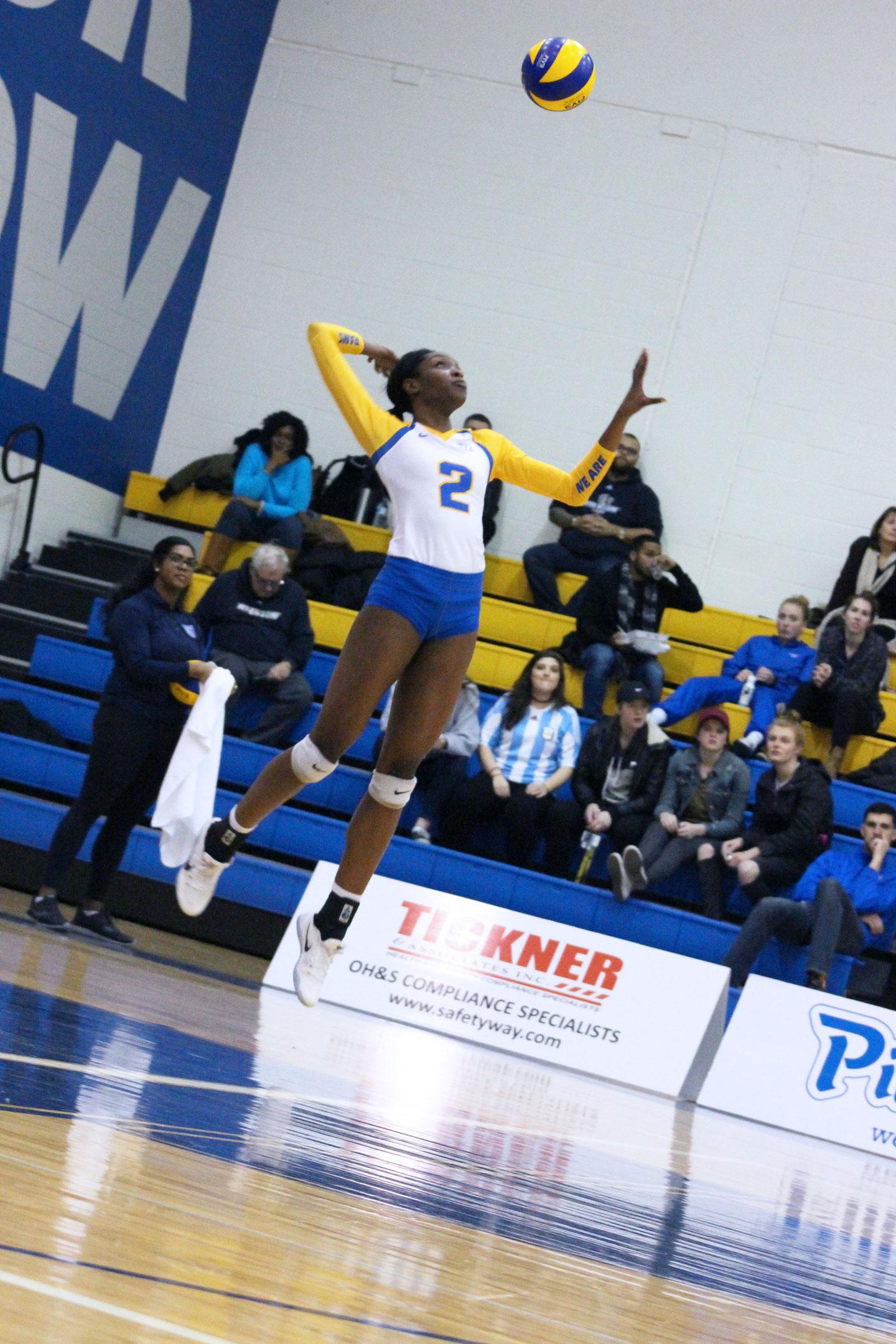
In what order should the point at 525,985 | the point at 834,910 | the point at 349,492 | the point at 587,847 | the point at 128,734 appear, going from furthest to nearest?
1. the point at 349,492
2. the point at 587,847
3. the point at 834,910
4. the point at 525,985
5. the point at 128,734

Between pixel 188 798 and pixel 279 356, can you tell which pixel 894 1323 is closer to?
pixel 188 798

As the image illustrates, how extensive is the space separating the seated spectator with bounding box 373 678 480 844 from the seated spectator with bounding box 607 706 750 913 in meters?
1.17

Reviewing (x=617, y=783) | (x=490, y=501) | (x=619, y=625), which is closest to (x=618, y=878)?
(x=617, y=783)

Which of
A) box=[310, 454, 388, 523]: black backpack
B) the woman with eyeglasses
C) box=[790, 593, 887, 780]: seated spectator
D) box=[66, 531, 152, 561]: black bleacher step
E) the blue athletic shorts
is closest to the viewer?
the blue athletic shorts

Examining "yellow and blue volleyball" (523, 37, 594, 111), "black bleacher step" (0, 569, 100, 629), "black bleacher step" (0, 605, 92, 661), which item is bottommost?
"black bleacher step" (0, 605, 92, 661)

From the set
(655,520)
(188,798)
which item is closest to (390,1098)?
(188,798)

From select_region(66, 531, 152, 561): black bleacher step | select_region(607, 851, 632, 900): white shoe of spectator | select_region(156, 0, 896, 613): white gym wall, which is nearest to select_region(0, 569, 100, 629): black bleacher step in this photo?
select_region(66, 531, 152, 561): black bleacher step

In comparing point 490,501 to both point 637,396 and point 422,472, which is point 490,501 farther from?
point 422,472

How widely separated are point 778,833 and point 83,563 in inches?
249


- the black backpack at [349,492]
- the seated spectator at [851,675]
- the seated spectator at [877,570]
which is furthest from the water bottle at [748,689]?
the black backpack at [349,492]

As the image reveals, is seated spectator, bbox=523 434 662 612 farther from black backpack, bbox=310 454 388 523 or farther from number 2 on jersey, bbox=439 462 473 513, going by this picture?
number 2 on jersey, bbox=439 462 473 513

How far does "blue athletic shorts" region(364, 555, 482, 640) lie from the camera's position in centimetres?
440

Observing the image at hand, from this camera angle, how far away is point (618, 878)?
8.34 meters

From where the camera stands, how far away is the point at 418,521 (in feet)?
14.6
